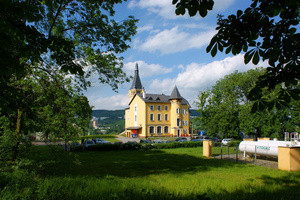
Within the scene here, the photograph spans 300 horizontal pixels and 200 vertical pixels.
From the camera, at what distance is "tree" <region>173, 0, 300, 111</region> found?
332cm

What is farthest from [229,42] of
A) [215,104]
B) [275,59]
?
[215,104]

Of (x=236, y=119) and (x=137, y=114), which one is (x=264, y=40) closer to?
(x=236, y=119)

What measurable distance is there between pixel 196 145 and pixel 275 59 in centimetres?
3052

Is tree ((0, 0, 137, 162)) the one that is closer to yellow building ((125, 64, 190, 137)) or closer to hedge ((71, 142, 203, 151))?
hedge ((71, 142, 203, 151))

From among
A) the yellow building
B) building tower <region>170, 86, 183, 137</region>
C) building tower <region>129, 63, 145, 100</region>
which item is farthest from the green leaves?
building tower <region>129, 63, 145, 100</region>

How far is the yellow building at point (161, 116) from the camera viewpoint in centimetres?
5731

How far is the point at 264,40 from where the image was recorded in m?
3.55

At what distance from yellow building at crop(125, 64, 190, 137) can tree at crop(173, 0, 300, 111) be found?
53085 mm

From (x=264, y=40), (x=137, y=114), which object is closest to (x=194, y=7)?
(x=264, y=40)

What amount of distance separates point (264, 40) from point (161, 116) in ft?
182

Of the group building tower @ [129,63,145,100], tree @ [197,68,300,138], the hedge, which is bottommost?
the hedge

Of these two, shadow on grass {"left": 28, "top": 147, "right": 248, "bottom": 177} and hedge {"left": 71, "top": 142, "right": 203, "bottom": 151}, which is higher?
shadow on grass {"left": 28, "top": 147, "right": 248, "bottom": 177}

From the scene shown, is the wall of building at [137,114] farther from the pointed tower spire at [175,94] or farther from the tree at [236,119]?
the tree at [236,119]

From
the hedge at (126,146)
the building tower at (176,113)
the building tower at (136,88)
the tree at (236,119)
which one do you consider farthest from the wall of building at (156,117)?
the tree at (236,119)
